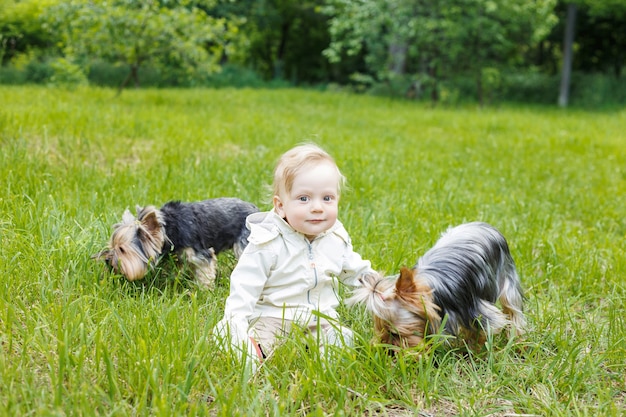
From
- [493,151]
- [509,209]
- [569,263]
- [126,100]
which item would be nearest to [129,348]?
[569,263]

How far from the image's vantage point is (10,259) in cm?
362

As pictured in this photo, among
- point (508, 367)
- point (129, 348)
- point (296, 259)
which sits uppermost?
point (296, 259)

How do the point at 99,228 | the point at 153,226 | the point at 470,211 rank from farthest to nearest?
the point at 470,211, the point at 99,228, the point at 153,226

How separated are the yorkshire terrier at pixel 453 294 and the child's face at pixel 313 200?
0.42 m

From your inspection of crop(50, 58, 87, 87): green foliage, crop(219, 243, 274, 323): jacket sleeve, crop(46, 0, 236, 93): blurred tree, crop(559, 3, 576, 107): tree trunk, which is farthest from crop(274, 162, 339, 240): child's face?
crop(559, 3, 576, 107): tree trunk

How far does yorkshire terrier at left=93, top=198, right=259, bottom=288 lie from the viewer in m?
3.73

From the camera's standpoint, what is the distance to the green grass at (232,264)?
2609mm

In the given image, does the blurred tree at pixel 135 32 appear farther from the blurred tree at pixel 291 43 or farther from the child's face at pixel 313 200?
the blurred tree at pixel 291 43

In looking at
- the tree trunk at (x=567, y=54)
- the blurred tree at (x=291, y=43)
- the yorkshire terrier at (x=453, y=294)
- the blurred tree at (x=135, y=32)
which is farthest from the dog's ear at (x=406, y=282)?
the blurred tree at (x=291, y=43)

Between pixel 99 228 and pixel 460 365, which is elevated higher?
pixel 99 228

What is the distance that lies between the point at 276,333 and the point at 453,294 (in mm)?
989

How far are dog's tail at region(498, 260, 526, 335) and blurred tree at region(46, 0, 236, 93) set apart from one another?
10427 millimetres

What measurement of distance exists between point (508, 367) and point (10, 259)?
301 centimetres

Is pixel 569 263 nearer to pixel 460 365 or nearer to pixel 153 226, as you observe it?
pixel 460 365
